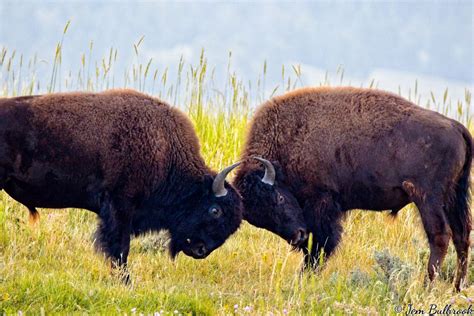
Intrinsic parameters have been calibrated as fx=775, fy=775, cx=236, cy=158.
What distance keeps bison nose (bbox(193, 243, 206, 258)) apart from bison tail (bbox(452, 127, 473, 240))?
93.7 inches

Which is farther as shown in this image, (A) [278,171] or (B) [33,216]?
(A) [278,171]

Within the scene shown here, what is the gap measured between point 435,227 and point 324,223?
113 cm

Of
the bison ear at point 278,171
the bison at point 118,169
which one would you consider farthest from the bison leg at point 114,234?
the bison ear at point 278,171

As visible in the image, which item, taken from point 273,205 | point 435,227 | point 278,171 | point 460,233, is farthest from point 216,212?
point 460,233

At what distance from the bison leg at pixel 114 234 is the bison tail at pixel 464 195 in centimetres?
307

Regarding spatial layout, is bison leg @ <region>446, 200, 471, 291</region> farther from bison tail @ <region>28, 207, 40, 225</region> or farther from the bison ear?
bison tail @ <region>28, 207, 40, 225</region>

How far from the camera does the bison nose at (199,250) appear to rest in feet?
23.6

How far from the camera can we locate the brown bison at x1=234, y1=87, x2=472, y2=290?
23.2ft

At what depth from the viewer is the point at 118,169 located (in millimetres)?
6785

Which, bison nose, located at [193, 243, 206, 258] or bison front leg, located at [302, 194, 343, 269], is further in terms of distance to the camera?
bison front leg, located at [302, 194, 343, 269]

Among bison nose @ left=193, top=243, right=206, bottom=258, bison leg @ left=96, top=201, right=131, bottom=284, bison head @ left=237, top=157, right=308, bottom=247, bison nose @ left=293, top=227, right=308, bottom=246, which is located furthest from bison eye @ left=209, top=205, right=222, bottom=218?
bison nose @ left=293, top=227, right=308, bottom=246

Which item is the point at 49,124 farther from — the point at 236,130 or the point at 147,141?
the point at 236,130

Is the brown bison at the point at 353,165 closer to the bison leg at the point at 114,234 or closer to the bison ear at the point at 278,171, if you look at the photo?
the bison ear at the point at 278,171

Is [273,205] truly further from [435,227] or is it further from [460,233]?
[460,233]
